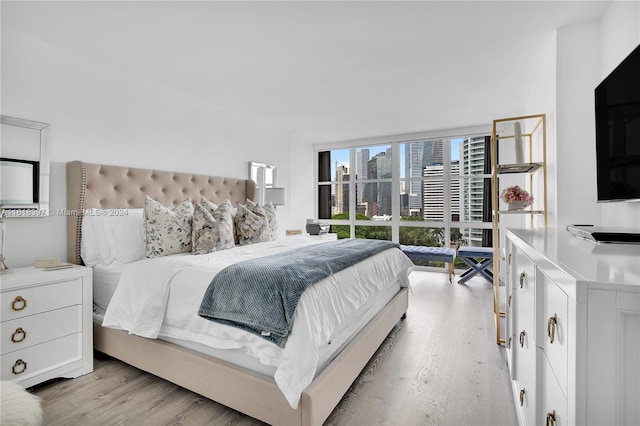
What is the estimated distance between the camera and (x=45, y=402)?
6.11 feet

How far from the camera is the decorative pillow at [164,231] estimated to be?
97.4 inches

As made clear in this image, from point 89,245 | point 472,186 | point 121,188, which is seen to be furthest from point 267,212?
point 472,186

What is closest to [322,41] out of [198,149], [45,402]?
[198,149]

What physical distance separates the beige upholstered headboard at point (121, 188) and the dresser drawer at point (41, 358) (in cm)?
72

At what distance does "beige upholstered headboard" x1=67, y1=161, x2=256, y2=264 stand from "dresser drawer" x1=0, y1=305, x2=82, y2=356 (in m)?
0.60

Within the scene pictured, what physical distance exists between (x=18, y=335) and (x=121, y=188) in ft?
4.58

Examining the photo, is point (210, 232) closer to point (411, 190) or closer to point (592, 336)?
point (592, 336)

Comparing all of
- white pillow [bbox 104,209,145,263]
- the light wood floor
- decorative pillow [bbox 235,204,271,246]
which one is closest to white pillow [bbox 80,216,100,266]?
white pillow [bbox 104,209,145,263]

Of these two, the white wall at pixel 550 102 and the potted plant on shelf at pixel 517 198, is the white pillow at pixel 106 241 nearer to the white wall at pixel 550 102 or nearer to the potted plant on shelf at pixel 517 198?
the potted plant on shelf at pixel 517 198

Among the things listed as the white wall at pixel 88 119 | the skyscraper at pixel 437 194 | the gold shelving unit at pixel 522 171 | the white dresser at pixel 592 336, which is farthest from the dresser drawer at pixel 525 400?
the skyscraper at pixel 437 194

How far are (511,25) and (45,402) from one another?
4000 millimetres

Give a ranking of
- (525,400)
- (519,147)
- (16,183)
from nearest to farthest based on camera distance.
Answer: (525,400) < (16,183) < (519,147)

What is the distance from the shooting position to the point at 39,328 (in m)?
1.95

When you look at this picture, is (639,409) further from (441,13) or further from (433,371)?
(441,13)
